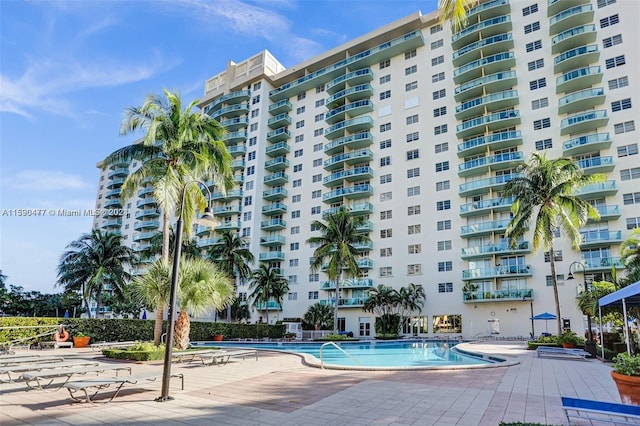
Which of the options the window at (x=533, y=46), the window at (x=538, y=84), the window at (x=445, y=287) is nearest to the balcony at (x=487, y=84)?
the window at (x=538, y=84)

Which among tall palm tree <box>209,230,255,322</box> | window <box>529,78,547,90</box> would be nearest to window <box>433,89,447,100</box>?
window <box>529,78,547,90</box>

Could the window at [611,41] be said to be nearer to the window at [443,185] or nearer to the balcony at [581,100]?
the balcony at [581,100]

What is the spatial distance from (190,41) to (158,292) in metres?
10.3

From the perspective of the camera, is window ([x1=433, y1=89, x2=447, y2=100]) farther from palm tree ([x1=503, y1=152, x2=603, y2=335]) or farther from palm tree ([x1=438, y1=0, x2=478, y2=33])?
palm tree ([x1=438, y1=0, x2=478, y2=33])

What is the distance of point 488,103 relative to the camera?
4575 centimetres

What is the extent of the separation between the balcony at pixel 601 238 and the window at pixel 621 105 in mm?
12261

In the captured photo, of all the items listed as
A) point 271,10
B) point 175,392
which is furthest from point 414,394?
point 271,10

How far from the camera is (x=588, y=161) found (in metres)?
39.4

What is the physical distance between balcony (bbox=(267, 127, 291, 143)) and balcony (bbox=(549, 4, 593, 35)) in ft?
116

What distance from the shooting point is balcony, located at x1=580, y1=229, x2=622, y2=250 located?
36812mm

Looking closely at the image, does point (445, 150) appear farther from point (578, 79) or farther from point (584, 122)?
point (578, 79)

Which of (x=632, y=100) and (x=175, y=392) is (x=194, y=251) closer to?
(x=175, y=392)

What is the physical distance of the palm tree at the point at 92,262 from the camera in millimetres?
44188

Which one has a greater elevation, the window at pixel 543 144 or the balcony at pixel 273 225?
the window at pixel 543 144
